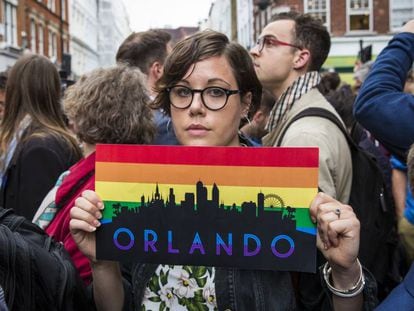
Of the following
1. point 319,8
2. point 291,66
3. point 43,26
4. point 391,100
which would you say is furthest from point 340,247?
point 43,26

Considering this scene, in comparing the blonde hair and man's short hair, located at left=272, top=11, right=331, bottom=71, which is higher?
man's short hair, located at left=272, top=11, right=331, bottom=71

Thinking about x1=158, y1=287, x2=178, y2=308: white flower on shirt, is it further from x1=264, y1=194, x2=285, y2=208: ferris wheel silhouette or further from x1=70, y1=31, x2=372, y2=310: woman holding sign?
x1=264, y1=194, x2=285, y2=208: ferris wheel silhouette

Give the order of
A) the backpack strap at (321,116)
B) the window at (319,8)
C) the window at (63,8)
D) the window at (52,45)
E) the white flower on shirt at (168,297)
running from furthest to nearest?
the window at (63,8) < the window at (52,45) < the window at (319,8) < the backpack strap at (321,116) < the white flower on shirt at (168,297)

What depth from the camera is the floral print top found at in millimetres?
1742

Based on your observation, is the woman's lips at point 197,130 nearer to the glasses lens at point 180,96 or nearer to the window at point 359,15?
the glasses lens at point 180,96

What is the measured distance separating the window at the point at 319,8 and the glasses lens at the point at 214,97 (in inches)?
923

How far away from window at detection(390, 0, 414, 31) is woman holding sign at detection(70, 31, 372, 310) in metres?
23.3

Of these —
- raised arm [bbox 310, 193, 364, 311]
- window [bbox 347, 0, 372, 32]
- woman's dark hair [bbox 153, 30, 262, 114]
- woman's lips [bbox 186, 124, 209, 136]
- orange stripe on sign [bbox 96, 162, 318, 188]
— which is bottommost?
raised arm [bbox 310, 193, 364, 311]

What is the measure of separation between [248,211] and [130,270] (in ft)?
1.96

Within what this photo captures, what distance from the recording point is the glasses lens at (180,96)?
6.18ft

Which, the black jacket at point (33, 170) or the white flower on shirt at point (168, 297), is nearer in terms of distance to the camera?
the white flower on shirt at point (168, 297)

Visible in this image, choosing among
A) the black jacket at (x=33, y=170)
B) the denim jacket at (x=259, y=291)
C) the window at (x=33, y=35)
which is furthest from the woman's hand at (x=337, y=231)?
the window at (x=33, y=35)

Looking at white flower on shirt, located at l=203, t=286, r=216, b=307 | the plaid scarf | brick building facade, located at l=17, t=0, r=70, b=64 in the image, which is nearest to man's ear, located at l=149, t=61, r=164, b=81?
the plaid scarf

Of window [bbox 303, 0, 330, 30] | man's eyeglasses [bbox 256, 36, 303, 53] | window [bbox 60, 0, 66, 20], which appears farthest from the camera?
window [bbox 60, 0, 66, 20]
